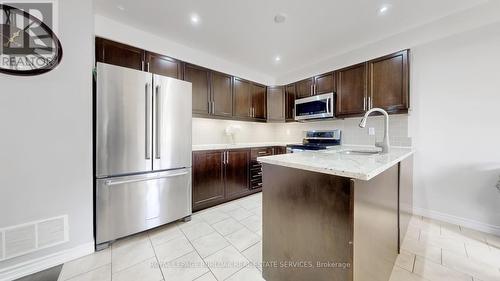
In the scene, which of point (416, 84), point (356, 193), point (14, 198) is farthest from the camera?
point (416, 84)

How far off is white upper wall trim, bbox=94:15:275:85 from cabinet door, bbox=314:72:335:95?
1.58 meters

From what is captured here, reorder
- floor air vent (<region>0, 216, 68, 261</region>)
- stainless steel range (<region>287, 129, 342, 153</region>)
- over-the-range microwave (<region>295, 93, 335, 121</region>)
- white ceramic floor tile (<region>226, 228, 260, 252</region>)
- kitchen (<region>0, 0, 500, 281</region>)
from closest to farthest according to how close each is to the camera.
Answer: kitchen (<region>0, 0, 500, 281</region>) → floor air vent (<region>0, 216, 68, 261</region>) → white ceramic floor tile (<region>226, 228, 260, 252</region>) → over-the-range microwave (<region>295, 93, 335, 121</region>) → stainless steel range (<region>287, 129, 342, 153</region>)

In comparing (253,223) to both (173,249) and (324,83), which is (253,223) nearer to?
(173,249)

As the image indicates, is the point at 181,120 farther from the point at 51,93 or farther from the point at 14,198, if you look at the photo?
the point at 14,198

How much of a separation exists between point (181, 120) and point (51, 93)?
44.5 inches

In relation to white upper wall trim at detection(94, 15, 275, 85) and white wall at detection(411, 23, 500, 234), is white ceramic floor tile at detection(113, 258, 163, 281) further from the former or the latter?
white wall at detection(411, 23, 500, 234)

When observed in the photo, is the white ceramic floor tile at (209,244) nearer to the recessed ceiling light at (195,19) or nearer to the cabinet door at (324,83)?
the recessed ceiling light at (195,19)

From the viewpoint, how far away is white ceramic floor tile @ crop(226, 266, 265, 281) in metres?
1.42

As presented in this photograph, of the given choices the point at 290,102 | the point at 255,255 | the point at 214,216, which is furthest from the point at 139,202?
the point at 290,102

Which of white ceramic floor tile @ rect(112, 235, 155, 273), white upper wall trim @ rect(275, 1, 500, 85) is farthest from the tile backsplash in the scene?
white ceramic floor tile @ rect(112, 235, 155, 273)

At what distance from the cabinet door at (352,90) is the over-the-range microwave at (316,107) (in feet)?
0.41

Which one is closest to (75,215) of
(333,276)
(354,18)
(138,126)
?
(138,126)

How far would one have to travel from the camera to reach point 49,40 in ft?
5.02

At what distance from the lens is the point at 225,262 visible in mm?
1615
